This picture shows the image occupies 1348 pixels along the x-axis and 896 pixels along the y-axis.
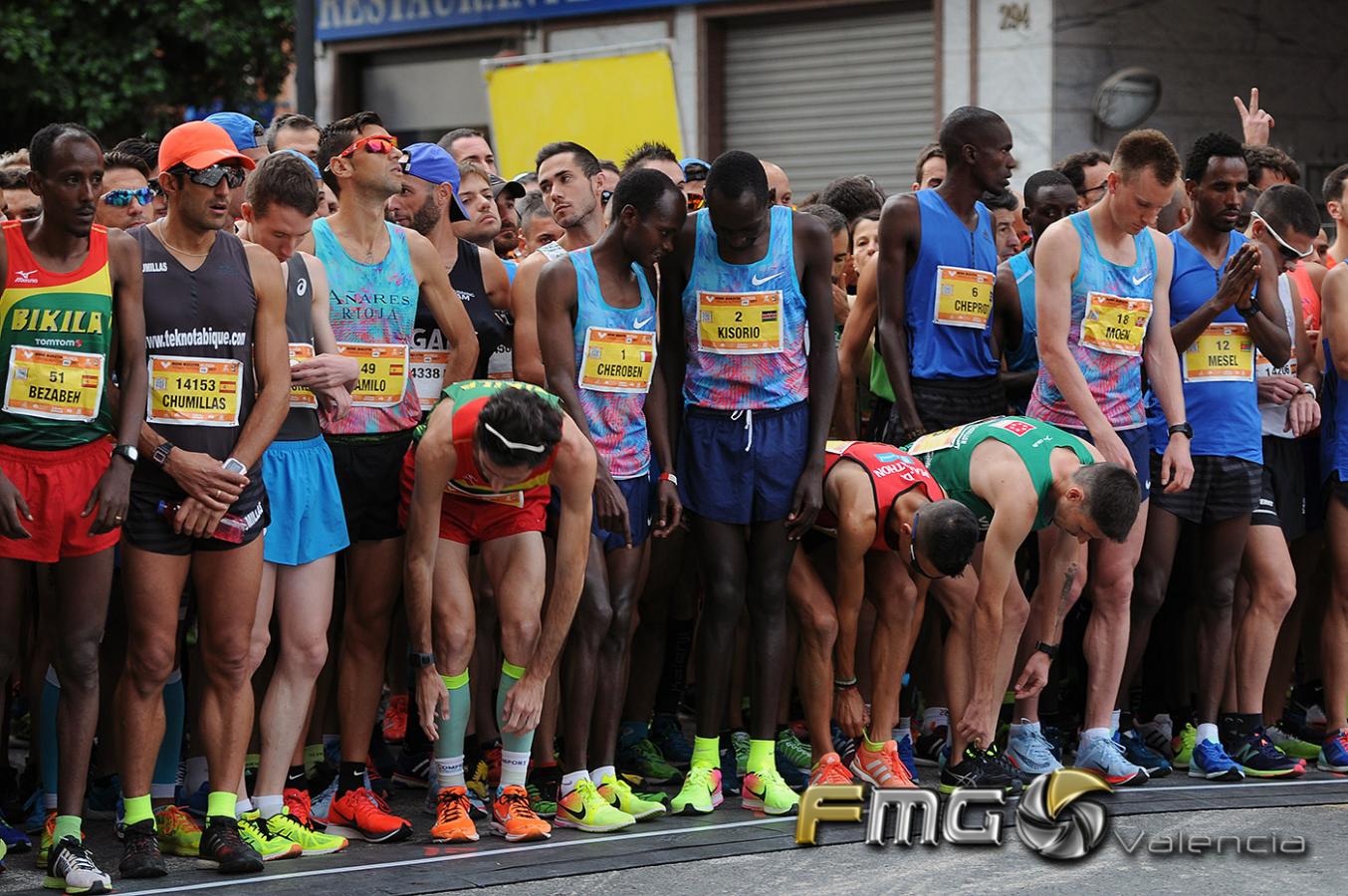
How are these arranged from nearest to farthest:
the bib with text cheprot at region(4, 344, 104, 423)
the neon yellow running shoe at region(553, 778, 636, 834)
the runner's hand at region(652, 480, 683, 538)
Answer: the bib with text cheprot at region(4, 344, 104, 423)
the neon yellow running shoe at region(553, 778, 636, 834)
the runner's hand at region(652, 480, 683, 538)

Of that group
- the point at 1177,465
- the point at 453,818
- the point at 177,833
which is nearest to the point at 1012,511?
the point at 1177,465

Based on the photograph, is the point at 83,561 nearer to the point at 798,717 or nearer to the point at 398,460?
the point at 398,460

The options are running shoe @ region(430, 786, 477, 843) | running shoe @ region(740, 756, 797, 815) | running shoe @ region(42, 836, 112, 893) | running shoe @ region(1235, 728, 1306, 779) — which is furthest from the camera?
running shoe @ region(1235, 728, 1306, 779)

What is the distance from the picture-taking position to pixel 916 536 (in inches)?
271

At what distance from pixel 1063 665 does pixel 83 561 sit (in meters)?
4.30

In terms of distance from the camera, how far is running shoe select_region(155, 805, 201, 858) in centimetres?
627

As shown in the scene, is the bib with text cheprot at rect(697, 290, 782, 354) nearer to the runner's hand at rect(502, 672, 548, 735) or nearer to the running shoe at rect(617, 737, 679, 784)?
the runner's hand at rect(502, 672, 548, 735)

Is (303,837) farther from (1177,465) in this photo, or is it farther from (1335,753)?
(1335,753)

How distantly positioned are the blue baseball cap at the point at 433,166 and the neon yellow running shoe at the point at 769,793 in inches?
96.3

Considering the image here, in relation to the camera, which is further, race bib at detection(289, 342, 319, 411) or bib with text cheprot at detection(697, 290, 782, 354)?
bib with text cheprot at detection(697, 290, 782, 354)

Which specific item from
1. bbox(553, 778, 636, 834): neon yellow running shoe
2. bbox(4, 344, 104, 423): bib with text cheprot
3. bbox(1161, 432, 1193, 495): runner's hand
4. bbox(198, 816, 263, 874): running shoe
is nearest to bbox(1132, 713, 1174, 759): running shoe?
bbox(1161, 432, 1193, 495): runner's hand

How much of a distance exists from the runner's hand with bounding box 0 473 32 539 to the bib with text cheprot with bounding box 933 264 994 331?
3.57 m

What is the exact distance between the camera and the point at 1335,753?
25.6 ft

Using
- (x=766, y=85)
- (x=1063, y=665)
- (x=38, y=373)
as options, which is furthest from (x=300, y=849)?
(x=766, y=85)
